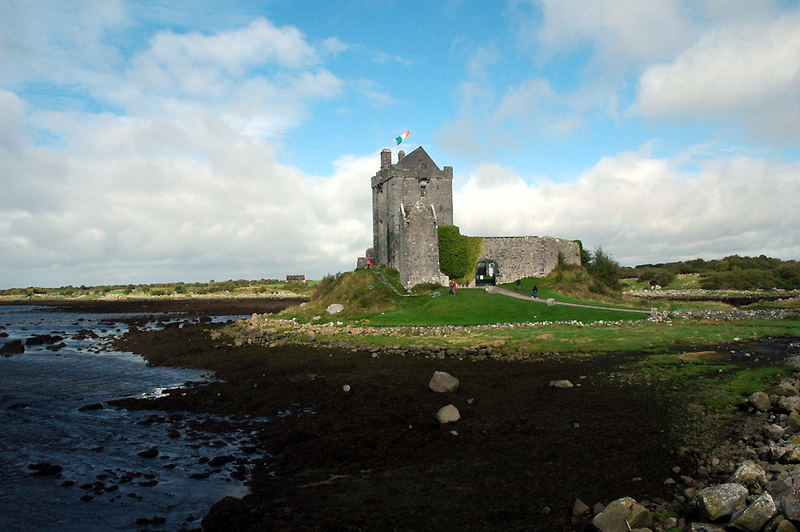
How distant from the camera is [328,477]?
382 inches

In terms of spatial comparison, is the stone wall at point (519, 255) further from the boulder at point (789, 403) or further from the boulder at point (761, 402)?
the boulder at point (789, 403)

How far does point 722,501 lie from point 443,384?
31.9 feet

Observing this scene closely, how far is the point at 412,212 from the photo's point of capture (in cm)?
4138

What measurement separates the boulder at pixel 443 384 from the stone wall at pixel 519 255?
92.1 feet

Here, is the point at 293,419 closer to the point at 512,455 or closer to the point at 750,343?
the point at 512,455

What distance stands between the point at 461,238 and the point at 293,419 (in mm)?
30728

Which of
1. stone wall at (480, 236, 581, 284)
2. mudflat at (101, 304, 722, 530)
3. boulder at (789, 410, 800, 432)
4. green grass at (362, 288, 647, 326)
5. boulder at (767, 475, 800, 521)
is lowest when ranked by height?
mudflat at (101, 304, 722, 530)

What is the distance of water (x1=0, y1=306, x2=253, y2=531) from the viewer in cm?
880

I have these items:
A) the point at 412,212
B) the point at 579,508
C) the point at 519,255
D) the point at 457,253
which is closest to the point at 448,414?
the point at 579,508

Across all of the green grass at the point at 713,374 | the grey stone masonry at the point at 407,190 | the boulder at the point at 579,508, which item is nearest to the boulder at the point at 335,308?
the grey stone masonry at the point at 407,190

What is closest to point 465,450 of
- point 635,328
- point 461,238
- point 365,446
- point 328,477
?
point 365,446

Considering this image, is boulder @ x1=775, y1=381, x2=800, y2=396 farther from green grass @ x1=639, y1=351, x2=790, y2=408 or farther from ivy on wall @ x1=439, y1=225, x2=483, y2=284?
ivy on wall @ x1=439, y1=225, x2=483, y2=284

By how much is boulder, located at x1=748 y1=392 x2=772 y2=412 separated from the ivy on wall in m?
30.7

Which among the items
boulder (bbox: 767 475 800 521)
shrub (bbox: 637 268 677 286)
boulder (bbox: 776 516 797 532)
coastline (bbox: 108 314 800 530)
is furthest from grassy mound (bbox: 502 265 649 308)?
shrub (bbox: 637 268 677 286)
